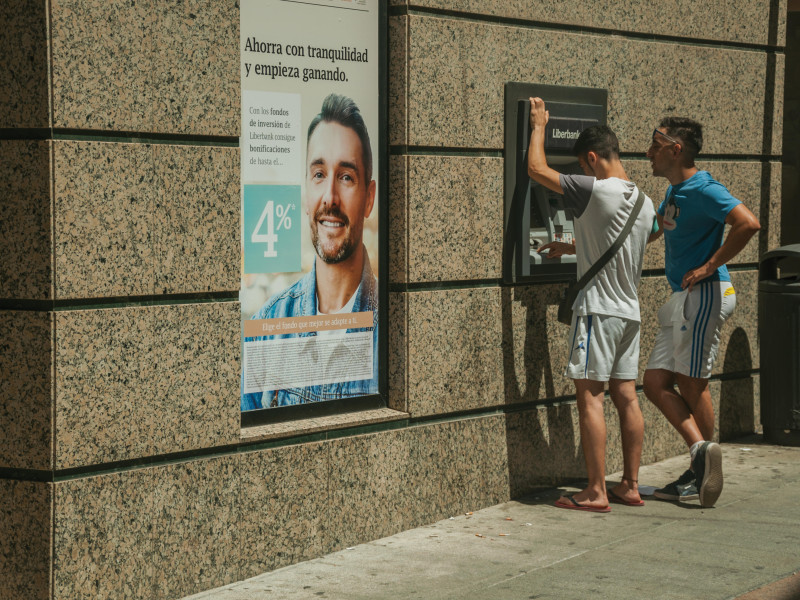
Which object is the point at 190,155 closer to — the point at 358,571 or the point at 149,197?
the point at 149,197

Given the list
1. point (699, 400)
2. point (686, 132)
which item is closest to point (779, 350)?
point (699, 400)

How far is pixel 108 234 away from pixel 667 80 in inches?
167

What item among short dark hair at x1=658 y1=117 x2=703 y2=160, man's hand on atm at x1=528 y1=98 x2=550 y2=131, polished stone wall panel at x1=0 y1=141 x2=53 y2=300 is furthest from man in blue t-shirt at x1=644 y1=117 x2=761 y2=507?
polished stone wall panel at x1=0 y1=141 x2=53 y2=300

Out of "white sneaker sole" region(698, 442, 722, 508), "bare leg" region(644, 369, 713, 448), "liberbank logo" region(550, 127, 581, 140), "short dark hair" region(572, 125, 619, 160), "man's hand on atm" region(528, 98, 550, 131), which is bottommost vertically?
"white sneaker sole" region(698, 442, 722, 508)

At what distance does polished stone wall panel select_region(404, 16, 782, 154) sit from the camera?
248 inches

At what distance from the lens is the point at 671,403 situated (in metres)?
7.10

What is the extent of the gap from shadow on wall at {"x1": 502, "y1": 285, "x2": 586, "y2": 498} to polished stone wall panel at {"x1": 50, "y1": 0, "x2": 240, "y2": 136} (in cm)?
219

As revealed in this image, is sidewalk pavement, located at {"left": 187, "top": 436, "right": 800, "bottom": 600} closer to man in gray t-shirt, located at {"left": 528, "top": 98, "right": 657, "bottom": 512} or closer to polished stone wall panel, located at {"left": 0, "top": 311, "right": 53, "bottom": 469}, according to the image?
man in gray t-shirt, located at {"left": 528, "top": 98, "right": 657, "bottom": 512}

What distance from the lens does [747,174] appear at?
8695 millimetres

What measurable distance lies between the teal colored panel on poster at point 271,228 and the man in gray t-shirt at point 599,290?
1.46 metres

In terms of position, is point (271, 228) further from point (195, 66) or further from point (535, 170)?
point (535, 170)

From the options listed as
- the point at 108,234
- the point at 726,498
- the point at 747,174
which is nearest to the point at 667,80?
the point at 747,174

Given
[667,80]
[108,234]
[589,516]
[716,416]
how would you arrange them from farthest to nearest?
[716,416] < [667,80] < [589,516] < [108,234]

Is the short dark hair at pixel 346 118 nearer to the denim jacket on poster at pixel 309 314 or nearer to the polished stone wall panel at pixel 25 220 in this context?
the denim jacket on poster at pixel 309 314
